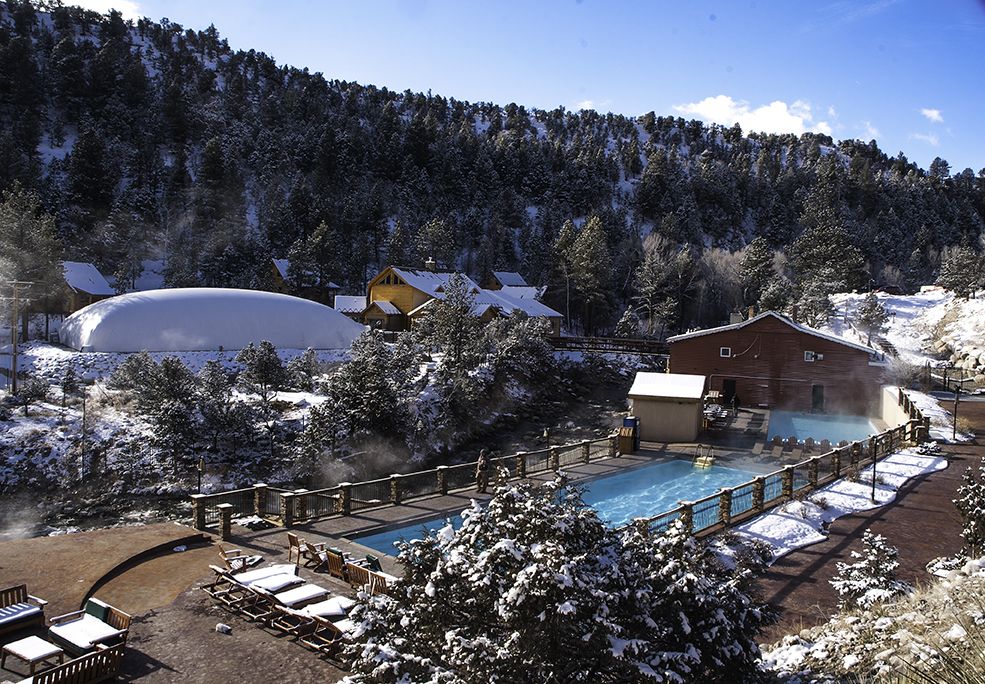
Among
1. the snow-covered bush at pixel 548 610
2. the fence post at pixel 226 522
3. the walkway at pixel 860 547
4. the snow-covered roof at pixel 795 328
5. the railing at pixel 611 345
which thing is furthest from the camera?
the railing at pixel 611 345

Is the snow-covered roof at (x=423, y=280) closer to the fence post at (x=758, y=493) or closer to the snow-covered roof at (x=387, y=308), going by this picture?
the snow-covered roof at (x=387, y=308)

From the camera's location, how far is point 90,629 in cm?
842

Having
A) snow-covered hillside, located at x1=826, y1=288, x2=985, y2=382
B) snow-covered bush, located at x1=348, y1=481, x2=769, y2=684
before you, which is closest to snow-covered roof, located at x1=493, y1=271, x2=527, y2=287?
snow-covered hillside, located at x1=826, y1=288, x2=985, y2=382

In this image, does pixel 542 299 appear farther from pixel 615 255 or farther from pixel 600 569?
pixel 600 569

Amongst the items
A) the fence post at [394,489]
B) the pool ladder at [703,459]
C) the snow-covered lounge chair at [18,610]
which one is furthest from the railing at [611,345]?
the snow-covered lounge chair at [18,610]

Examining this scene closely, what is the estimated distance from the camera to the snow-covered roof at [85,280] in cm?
4806

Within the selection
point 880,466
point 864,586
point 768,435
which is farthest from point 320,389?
point 864,586

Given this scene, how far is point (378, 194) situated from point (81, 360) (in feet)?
153

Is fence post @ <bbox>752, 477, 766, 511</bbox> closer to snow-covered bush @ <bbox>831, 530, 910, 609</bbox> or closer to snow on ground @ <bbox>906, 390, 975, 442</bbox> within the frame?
snow-covered bush @ <bbox>831, 530, 910, 609</bbox>

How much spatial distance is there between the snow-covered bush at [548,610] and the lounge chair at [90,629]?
15.8ft

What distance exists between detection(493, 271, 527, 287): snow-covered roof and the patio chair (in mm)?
57822

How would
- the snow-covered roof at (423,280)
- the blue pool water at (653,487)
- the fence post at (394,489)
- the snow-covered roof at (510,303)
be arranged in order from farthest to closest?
1. the snow-covered roof at (510,303)
2. the snow-covered roof at (423,280)
3. the blue pool water at (653,487)
4. the fence post at (394,489)

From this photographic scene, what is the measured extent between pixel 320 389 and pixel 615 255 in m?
49.3

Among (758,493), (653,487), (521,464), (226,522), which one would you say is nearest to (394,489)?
(226,522)
